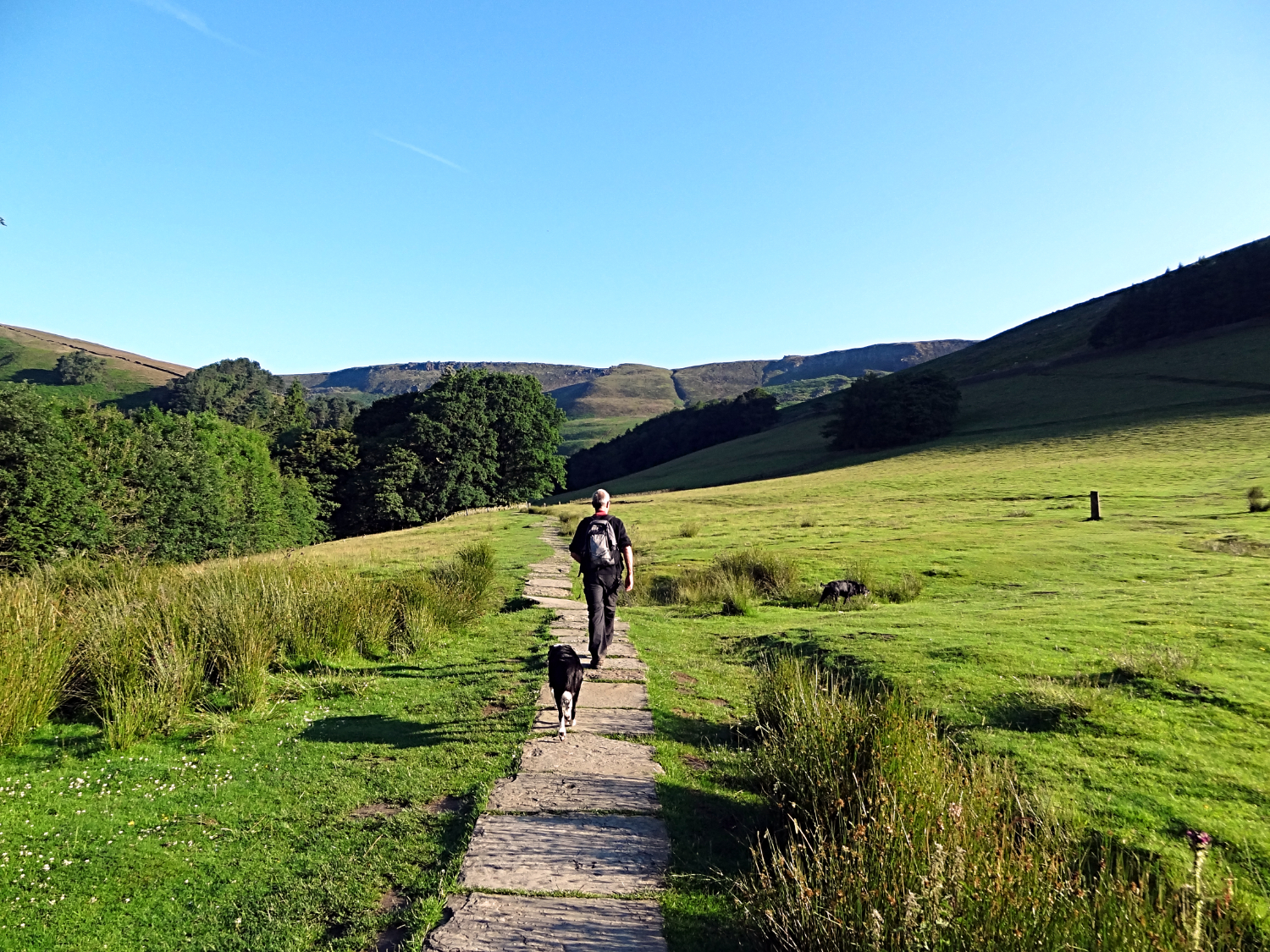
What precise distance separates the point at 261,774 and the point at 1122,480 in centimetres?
3738

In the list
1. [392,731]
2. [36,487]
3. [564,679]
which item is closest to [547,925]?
[564,679]

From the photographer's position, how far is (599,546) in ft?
27.3

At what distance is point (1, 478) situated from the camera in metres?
25.0

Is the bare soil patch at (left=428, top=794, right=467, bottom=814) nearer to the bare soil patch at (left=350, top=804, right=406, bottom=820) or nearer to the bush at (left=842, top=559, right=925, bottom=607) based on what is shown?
the bare soil patch at (left=350, top=804, right=406, bottom=820)

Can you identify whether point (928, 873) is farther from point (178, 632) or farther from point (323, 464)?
point (323, 464)

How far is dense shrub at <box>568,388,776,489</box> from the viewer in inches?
4252

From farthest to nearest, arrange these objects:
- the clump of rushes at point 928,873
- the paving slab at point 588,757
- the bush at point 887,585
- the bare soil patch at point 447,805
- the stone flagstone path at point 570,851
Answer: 1. the bush at point 887,585
2. the paving slab at point 588,757
3. the bare soil patch at point 447,805
4. the stone flagstone path at point 570,851
5. the clump of rushes at point 928,873

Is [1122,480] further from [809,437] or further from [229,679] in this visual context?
[809,437]

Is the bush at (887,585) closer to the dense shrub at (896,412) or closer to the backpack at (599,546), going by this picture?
the backpack at (599,546)

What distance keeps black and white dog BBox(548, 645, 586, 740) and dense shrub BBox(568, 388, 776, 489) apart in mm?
98007

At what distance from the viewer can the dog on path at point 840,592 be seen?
1481 cm

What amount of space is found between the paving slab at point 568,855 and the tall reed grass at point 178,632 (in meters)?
3.75

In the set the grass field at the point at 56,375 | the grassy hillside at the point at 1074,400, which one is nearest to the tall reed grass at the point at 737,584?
the grassy hillside at the point at 1074,400

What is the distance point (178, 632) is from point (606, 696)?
4584 millimetres
